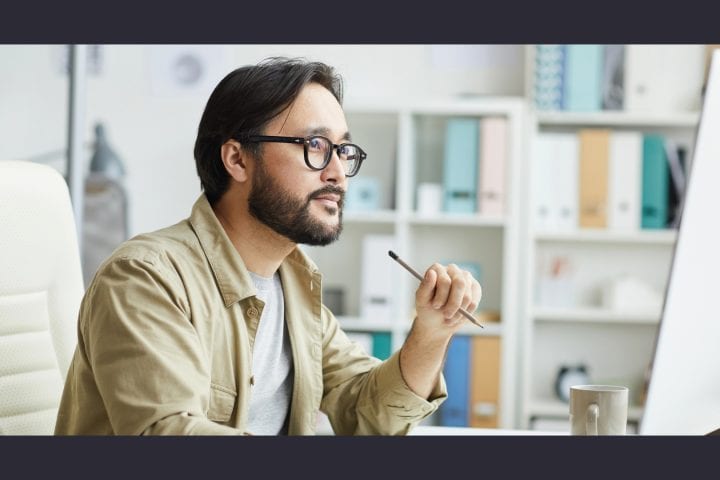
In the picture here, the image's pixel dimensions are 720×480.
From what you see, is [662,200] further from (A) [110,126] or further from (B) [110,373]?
(B) [110,373]

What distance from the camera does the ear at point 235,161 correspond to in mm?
1484

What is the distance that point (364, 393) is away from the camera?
151 centimetres

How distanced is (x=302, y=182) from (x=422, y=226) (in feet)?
7.80

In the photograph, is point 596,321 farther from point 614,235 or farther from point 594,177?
point 594,177

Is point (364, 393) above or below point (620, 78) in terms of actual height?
below

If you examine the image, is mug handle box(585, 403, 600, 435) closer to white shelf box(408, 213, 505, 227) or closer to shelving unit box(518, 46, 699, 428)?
Result: white shelf box(408, 213, 505, 227)

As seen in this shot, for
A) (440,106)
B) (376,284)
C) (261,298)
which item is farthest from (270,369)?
(440,106)

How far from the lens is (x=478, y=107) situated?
3527mm

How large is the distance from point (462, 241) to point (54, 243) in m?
2.43

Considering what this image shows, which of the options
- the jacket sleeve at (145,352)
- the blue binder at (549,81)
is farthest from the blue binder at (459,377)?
the jacket sleeve at (145,352)

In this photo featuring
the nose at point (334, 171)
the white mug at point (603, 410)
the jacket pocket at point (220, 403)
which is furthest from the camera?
the nose at point (334, 171)

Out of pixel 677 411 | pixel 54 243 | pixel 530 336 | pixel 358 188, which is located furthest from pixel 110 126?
pixel 677 411

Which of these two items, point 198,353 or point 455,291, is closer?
point 198,353

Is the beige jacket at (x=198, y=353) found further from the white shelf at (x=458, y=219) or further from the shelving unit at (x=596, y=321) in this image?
the shelving unit at (x=596, y=321)
